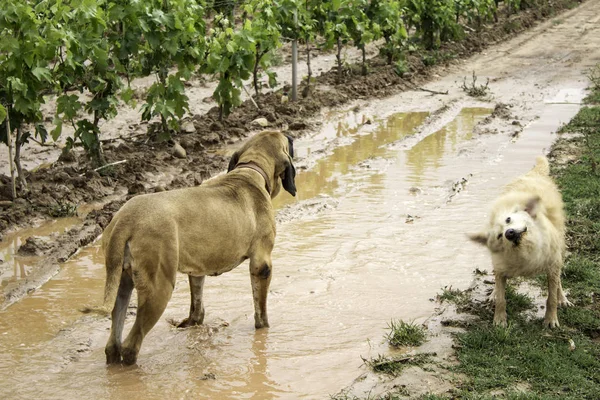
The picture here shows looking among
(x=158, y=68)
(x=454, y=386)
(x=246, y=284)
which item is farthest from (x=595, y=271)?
(x=158, y=68)

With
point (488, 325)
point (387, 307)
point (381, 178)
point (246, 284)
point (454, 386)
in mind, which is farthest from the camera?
point (381, 178)

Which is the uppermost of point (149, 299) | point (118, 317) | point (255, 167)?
point (255, 167)

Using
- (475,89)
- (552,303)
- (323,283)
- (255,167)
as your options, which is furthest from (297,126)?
(552,303)

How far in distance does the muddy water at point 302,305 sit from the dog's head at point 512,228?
128 cm

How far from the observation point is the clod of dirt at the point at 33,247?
8.85 m

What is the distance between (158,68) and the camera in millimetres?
12766

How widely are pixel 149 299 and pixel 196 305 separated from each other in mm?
1133

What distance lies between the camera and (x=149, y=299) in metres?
5.95

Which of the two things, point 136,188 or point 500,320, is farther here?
point 136,188

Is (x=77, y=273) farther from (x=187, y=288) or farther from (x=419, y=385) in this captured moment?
(x=419, y=385)

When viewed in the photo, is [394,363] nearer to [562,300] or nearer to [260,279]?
[260,279]

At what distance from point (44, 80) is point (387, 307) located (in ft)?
17.9

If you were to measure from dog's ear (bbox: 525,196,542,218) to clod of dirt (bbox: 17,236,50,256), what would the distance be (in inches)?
211

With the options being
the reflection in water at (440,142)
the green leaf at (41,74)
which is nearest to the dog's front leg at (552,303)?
the reflection in water at (440,142)
